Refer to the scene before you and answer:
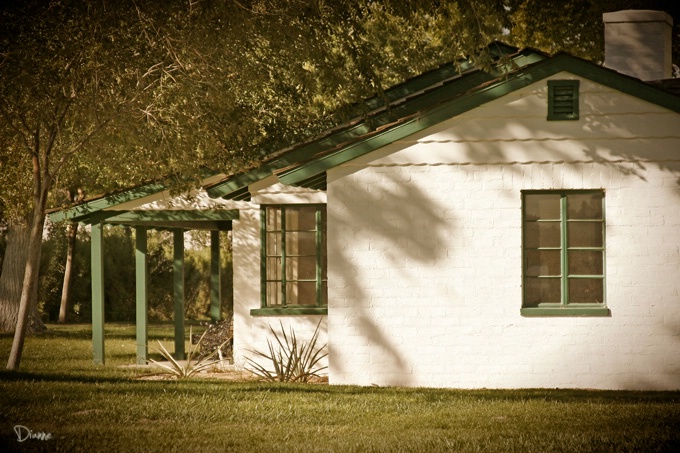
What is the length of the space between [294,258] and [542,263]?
399 centimetres

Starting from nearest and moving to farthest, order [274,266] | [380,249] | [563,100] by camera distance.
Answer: [563,100], [380,249], [274,266]

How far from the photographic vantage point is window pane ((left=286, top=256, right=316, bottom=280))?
15.0 meters

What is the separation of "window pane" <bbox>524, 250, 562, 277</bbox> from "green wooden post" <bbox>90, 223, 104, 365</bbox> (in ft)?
25.0

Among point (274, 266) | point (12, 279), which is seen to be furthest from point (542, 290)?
point (12, 279)

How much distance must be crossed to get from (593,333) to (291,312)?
15.2 feet

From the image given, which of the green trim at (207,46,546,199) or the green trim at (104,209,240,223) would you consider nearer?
the green trim at (207,46,546,199)

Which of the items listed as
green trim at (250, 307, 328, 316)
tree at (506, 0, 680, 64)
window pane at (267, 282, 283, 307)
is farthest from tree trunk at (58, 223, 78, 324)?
green trim at (250, 307, 328, 316)

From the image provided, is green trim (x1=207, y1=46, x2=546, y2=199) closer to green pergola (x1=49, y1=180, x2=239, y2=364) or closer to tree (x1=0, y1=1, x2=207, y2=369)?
green pergola (x1=49, y1=180, x2=239, y2=364)

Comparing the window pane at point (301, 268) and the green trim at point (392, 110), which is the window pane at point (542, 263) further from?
the window pane at point (301, 268)

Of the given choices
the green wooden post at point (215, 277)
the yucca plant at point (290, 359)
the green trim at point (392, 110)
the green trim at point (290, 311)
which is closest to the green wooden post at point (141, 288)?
the green wooden post at point (215, 277)

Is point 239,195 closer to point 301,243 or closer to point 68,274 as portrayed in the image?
point 301,243

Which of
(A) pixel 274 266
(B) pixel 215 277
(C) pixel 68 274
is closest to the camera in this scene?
(A) pixel 274 266

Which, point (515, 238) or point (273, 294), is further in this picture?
point (273, 294)

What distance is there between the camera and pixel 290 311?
14.9 m
